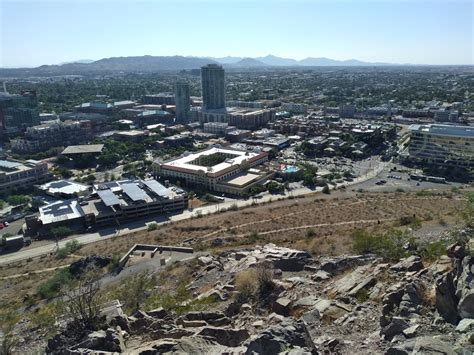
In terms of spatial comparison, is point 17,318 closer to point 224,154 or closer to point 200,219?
point 200,219

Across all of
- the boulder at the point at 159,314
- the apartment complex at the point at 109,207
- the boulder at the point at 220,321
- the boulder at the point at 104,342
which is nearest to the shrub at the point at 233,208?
the apartment complex at the point at 109,207

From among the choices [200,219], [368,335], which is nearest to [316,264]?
[368,335]

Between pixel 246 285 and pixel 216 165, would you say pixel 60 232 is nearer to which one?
pixel 216 165

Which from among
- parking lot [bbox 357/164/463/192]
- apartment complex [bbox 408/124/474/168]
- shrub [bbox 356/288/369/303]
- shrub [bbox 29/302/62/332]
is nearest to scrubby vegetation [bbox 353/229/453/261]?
shrub [bbox 356/288/369/303]

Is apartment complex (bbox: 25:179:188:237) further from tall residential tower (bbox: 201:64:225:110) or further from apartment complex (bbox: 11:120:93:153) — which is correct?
tall residential tower (bbox: 201:64:225:110)

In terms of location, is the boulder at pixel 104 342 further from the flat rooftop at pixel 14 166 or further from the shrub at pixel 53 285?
the flat rooftop at pixel 14 166
